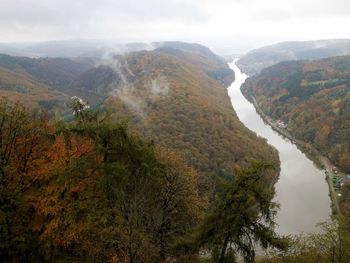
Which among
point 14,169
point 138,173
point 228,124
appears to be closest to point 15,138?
point 14,169

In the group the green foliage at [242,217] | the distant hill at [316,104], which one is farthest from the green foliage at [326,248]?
the distant hill at [316,104]

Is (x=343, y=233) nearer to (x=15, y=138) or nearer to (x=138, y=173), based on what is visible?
(x=138, y=173)

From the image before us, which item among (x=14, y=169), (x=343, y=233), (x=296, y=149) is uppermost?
(x=14, y=169)

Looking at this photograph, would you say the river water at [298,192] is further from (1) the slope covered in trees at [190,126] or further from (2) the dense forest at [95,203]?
(2) the dense forest at [95,203]

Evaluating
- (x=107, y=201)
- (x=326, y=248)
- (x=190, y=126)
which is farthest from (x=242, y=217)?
(x=190, y=126)

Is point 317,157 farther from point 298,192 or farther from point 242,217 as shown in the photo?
point 242,217

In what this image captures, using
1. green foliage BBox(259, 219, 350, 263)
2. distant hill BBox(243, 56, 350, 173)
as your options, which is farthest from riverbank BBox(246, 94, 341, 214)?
green foliage BBox(259, 219, 350, 263)
